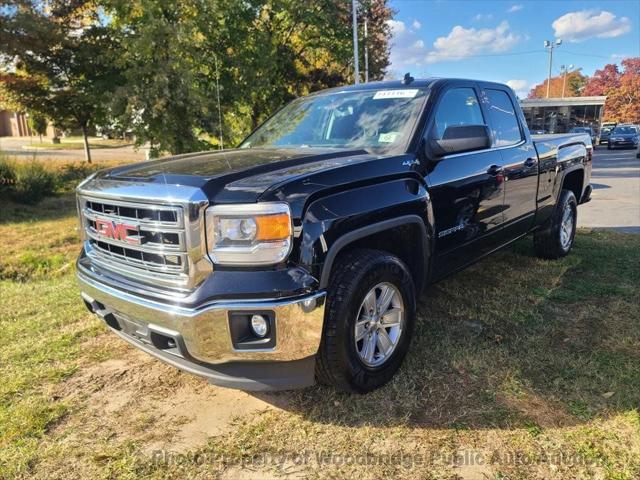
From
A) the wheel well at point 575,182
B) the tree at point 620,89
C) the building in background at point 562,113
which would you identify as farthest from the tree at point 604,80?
the wheel well at point 575,182

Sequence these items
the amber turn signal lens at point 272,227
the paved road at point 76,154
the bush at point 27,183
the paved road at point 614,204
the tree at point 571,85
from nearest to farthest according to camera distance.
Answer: the amber turn signal lens at point 272,227 → the paved road at point 614,204 → the bush at point 27,183 → the paved road at point 76,154 → the tree at point 571,85

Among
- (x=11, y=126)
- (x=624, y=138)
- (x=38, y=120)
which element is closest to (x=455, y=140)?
(x=38, y=120)

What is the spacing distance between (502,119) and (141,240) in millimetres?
3384

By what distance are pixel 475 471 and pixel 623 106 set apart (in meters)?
75.1

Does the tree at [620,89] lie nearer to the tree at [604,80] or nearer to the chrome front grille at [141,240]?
the tree at [604,80]

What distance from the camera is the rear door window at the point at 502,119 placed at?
425cm

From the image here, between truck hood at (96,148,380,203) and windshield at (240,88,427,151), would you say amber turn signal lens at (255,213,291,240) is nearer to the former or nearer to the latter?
truck hood at (96,148,380,203)

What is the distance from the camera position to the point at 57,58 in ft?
52.0

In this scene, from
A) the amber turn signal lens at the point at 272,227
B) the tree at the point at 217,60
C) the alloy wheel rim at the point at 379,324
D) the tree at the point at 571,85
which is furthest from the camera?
the tree at the point at 571,85

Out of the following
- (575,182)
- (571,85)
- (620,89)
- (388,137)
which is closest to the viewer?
(388,137)

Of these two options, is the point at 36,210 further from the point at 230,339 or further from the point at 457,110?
the point at 230,339

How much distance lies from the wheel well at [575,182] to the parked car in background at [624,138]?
92.3ft

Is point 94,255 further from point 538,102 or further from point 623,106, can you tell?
point 623,106

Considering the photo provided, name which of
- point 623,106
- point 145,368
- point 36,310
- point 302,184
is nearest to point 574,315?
point 302,184
